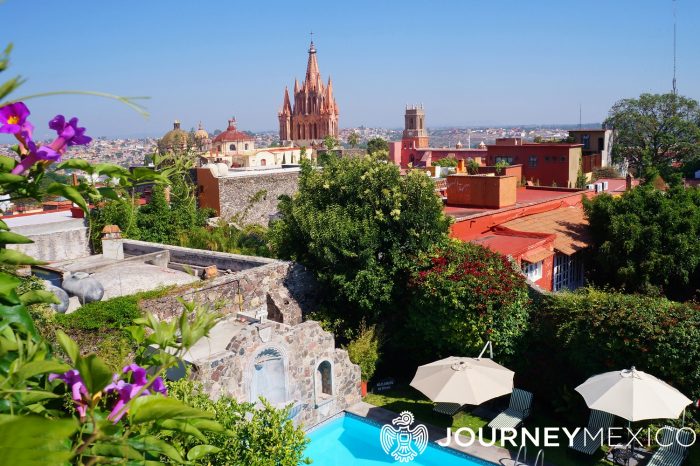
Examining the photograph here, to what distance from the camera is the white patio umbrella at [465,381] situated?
1213 cm

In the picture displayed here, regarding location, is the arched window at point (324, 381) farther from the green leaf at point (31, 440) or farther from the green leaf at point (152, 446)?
the green leaf at point (31, 440)

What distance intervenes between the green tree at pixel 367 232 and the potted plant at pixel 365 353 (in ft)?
2.38

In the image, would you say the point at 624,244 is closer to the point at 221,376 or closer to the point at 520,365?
the point at 520,365

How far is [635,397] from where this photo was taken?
1083 centimetres

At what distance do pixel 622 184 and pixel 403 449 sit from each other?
2430 cm

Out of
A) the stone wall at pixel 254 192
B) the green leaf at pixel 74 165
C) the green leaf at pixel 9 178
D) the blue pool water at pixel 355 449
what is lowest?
the blue pool water at pixel 355 449

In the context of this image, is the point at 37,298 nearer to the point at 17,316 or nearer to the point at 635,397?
the point at 17,316

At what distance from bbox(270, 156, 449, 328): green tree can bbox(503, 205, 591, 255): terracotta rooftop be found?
4.20 m

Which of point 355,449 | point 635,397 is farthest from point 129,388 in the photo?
point 355,449

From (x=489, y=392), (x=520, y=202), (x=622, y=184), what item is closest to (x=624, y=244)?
(x=520, y=202)

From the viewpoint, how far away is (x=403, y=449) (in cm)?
1267

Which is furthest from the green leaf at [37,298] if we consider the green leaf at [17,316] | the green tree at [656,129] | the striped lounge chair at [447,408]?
the green tree at [656,129]

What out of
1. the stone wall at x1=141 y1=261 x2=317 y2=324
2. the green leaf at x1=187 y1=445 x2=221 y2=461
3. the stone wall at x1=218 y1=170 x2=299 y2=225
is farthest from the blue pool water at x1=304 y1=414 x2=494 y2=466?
the stone wall at x1=218 y1=170 x2=299 y2=225

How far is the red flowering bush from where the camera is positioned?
1376cm
